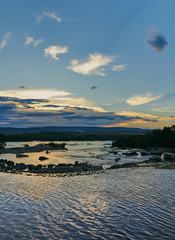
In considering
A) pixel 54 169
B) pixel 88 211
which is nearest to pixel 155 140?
pixel 54 169

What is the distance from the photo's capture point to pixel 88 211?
2052 centimetres

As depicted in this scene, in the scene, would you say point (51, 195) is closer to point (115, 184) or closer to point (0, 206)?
point (0, 206)

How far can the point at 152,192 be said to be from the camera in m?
27.0

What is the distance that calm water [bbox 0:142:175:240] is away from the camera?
637 inches

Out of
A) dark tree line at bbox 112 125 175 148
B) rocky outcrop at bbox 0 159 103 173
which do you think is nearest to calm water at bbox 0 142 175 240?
rocky outcrop at bbox 0 159 103 173

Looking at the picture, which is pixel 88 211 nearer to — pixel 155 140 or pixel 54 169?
pixel 54 169

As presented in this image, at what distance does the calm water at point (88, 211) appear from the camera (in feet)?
53.1

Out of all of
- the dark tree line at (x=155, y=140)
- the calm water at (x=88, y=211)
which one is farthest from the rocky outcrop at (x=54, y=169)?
the dark tree line at (x=155, y=140)

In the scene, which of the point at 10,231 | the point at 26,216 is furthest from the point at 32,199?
the point at 10,231

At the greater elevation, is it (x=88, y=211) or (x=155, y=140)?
(x=155, y=140)

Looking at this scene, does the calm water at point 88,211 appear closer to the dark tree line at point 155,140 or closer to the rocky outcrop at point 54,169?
the rocky outcrop at point 54,169

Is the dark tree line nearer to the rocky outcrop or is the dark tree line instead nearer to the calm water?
the rocky outcrop

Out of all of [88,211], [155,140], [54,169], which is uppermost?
[155,140]

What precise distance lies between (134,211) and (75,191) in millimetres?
9632
